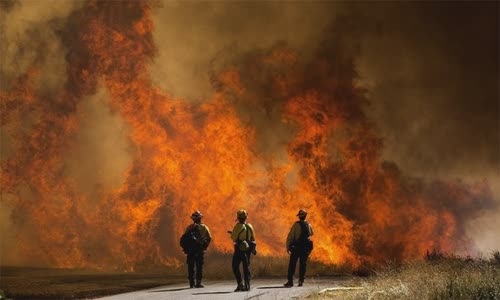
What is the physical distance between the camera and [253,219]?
1710 inches

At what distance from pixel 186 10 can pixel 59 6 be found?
7988 millimetres

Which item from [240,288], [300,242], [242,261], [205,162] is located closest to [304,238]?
[300,242]

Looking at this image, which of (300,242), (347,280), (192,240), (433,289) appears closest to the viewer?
(433,289)

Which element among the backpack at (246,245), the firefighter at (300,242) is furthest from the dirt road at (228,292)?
the backpack at (246,245)

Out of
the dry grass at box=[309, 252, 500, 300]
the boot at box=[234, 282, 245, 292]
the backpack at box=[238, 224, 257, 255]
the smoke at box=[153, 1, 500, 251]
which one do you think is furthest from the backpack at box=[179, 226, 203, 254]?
the smoke at box=[153, 1, 500, 251]

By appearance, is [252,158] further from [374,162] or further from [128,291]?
[128,291]

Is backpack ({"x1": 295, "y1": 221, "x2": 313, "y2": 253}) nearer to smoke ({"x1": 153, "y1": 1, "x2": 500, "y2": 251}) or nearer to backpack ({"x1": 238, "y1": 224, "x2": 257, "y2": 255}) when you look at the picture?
backpack ({"x1": 238, "y1": 224, "x2": 257, "y2": 255})

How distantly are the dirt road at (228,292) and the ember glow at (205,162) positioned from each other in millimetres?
10509

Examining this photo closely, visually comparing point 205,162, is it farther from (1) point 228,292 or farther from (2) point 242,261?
(1) point 228,292

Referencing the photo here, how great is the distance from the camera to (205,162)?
36906mm

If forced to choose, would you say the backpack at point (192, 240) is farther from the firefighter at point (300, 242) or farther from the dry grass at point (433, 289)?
the dry grass at point (433, 289)

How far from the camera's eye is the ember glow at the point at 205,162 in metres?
34.7

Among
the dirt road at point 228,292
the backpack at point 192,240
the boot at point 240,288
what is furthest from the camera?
the backpack at point 192,240

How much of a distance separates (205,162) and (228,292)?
687 inches
